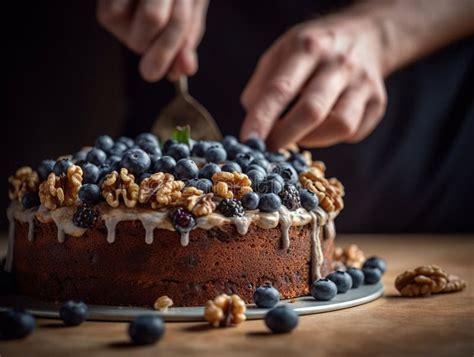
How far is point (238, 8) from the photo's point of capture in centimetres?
395

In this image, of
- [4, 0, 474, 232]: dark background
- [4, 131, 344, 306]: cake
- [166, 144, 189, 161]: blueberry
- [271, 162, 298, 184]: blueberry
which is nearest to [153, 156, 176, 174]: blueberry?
[4, 131, 344, 306]: cake

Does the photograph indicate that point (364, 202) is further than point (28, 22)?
No

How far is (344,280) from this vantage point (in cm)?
229

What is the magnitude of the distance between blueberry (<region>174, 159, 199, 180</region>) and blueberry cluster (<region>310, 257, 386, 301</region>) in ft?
1.49

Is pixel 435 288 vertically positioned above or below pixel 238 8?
below

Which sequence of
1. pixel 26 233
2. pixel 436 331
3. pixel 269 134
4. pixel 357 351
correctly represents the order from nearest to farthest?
pixel 357 351 → pixel 436 331 → pixel 26 233 → pixel 269 134

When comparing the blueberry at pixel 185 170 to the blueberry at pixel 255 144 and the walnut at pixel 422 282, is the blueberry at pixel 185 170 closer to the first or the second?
the blueberry at pixel 255 144

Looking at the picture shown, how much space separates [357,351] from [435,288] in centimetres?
75

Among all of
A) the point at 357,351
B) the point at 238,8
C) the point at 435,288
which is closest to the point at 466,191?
the point at 238,8

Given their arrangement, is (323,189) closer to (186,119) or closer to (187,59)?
(186,119)

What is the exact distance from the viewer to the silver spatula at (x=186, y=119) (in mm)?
3043

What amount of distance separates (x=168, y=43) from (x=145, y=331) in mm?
1445

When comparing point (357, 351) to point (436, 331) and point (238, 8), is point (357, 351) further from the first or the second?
point (238, 8)

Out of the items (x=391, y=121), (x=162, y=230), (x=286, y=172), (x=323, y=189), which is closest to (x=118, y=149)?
(x=162, y=230)
